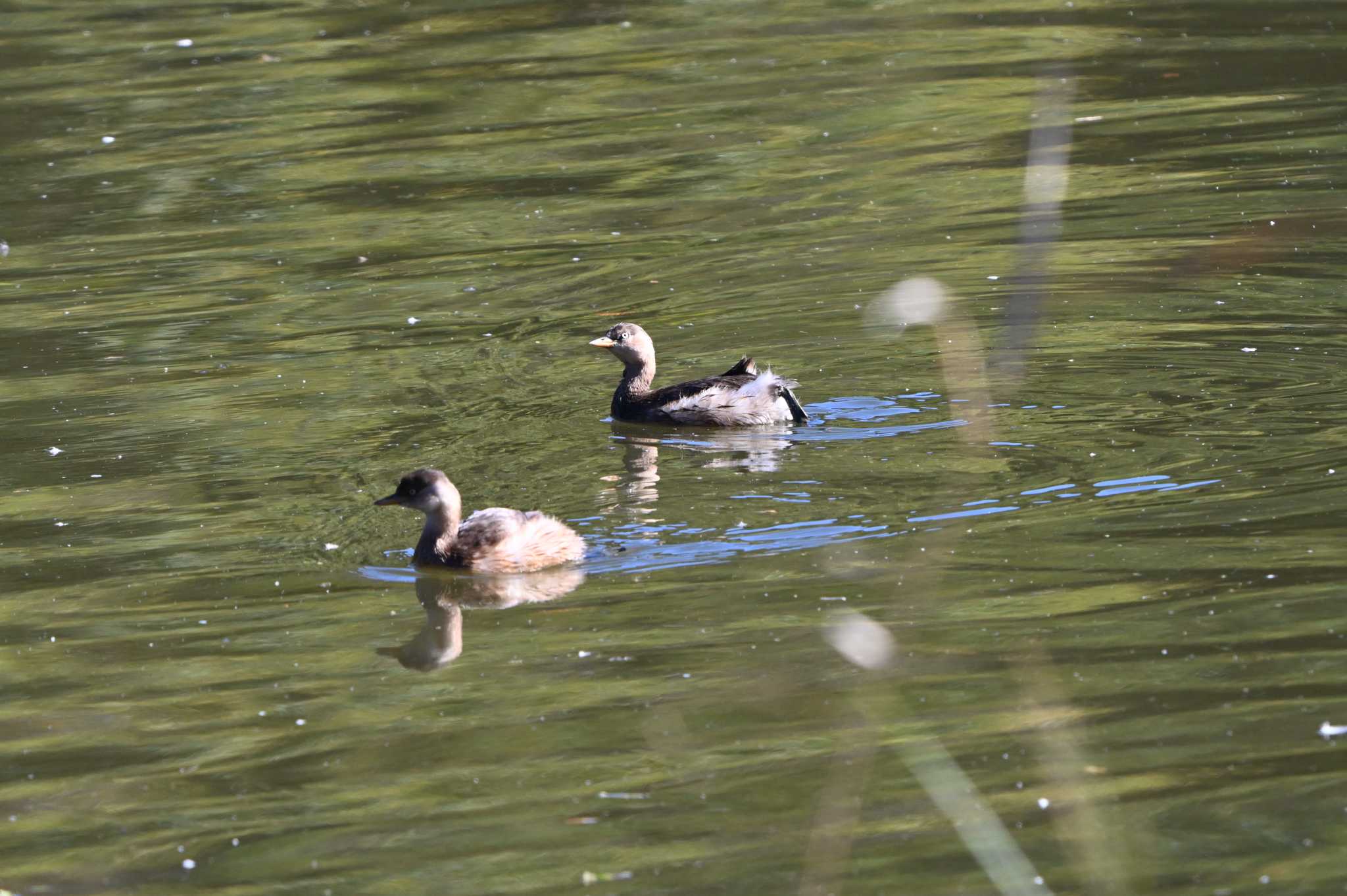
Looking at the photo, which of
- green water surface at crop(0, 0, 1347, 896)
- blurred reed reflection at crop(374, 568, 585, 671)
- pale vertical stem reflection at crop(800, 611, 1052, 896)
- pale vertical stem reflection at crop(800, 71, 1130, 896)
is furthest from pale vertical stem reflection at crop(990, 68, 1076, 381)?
pale vertical stem reflection at crop(800, 611, 1052, 896)

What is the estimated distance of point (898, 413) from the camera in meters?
9.58

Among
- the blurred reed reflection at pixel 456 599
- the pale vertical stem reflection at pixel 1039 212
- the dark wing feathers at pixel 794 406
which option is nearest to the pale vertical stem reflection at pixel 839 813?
the blurred reed reflection at pixel 456 599

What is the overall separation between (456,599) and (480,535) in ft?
0.99

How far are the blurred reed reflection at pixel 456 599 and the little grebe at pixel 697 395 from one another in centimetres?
207

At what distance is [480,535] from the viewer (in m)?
8.01

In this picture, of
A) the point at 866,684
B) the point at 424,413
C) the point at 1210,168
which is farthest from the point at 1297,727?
the point at 1210,168

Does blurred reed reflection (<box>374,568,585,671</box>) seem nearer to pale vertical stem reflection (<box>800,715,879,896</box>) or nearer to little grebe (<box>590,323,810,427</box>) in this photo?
pale vertical stem reflection (<box>800,715,879,896</box>)

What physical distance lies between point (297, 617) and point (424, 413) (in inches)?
113

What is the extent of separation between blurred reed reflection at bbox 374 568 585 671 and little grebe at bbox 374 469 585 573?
→ 6cm

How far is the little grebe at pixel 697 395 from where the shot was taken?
974 cm

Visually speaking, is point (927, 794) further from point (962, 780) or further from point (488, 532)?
point (488, 532)

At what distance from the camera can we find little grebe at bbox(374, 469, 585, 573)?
7.96m

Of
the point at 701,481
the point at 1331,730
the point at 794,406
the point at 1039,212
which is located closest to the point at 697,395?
the point at 794,406

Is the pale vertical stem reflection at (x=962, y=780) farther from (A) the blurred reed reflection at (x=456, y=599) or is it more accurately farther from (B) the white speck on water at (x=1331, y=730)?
(A) the blurred reed reflection at (x=456, y=599)
